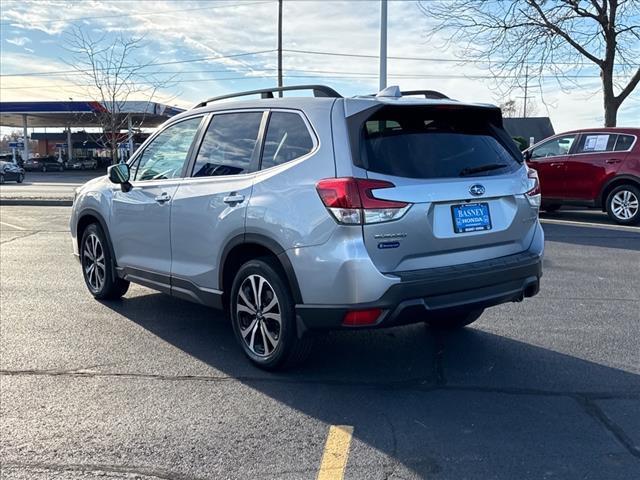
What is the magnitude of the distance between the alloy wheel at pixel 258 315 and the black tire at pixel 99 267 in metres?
2.15

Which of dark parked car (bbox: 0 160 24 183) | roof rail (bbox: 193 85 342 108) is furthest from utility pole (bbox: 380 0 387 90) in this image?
dark parked car (bbox: 0 160 24 183)

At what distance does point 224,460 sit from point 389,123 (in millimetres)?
2236

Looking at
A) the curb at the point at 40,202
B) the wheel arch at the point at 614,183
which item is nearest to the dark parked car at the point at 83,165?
the curb at the point at 40,202

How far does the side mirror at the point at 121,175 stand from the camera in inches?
218

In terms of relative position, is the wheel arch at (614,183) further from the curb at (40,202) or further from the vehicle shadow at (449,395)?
the curb at (40,202)

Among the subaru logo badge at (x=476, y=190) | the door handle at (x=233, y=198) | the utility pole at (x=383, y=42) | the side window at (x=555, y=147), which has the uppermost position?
the utility pole at (x=383, y=42)

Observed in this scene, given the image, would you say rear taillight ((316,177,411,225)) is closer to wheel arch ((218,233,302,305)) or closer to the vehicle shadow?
wheel arch ((218,233,302,305))

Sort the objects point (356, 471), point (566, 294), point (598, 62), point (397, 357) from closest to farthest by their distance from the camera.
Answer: point (356, 471) → point (397, 357) → point (566, 294) → point (598, 62)

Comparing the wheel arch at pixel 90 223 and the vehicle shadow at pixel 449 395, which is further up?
the wheel arch at pixel 90 223

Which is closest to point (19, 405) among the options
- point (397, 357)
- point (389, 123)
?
point (397, 357)

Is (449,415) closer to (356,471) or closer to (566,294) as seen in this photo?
(356,471)

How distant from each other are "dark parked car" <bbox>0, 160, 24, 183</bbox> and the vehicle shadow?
33.1 metres

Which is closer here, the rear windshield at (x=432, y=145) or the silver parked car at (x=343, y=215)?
the silver parked car at (x=343, y=215)

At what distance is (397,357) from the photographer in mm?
4617
